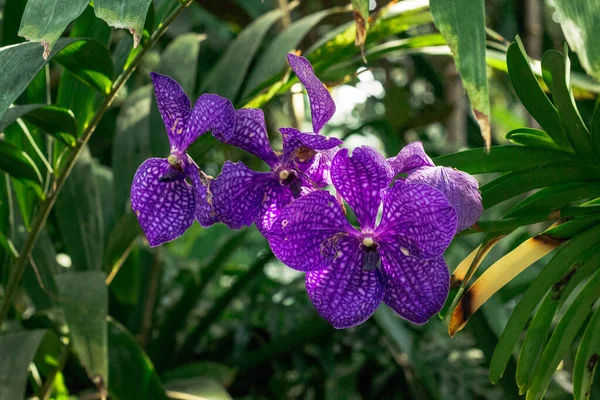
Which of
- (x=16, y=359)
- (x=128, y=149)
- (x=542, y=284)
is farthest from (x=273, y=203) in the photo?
(x=128, y=149)

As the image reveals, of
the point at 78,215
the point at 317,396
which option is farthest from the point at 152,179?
the point at 317,396

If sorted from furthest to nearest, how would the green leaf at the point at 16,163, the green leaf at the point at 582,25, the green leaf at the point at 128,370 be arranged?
the green leaf at the point at 128,370 → the green leaf at the point at 16,163 → the green leaf at the point at 582,25

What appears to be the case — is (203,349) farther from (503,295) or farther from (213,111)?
(213,111)

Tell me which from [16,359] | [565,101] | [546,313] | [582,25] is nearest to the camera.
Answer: [582,25]

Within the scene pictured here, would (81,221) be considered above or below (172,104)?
below

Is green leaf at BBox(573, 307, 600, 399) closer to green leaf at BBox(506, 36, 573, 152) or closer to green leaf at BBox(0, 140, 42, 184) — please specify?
green leaf at BBox(506, 36, 573, 152)

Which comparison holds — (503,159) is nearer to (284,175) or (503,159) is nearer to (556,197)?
(556,197)

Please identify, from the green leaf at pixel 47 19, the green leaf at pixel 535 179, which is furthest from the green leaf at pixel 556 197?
the green leaf at pixel 47 19

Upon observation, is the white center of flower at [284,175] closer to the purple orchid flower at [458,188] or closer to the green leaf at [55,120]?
the purple orchid flower at [458,188]
